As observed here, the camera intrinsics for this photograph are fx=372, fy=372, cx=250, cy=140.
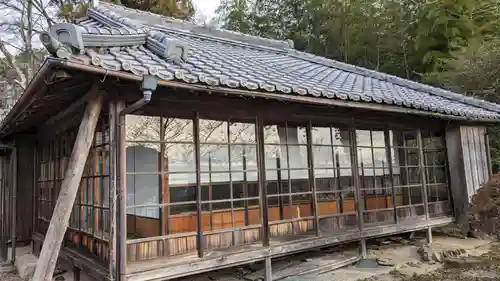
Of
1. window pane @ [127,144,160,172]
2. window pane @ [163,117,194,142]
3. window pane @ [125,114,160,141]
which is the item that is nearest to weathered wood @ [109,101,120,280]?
window pane @ [125,114,160,141]

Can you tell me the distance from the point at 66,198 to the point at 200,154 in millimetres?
1906

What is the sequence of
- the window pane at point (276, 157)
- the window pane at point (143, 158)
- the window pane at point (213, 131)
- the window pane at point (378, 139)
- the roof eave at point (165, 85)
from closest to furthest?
the roof eave at point (165, 85), the window pane at point (143, 158), the window pane at point (213, 131), the window pane at point (276, 157), the window pane at point (378, 139)

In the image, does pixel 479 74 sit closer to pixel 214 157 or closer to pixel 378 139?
pixel 378 139

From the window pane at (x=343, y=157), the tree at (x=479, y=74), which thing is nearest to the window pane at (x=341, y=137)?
the window pane at (x=343, y=157)

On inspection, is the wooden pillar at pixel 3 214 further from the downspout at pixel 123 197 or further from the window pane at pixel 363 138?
the window pane at pixel 363 138

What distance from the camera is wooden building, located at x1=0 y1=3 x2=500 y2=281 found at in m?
4.16

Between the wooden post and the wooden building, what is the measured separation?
20 millimetres

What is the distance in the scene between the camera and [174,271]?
4.46 m

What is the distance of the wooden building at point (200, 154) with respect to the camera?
4156 millimetres


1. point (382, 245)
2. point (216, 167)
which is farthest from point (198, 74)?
point (382, 245)

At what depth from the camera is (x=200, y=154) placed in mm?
5246

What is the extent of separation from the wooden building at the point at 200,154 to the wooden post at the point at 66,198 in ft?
0.06

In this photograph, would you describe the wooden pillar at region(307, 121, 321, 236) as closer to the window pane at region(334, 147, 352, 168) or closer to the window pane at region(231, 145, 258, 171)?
the window pane at region(231, 145, 258, 171)

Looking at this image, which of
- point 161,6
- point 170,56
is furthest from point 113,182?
point 161,6
